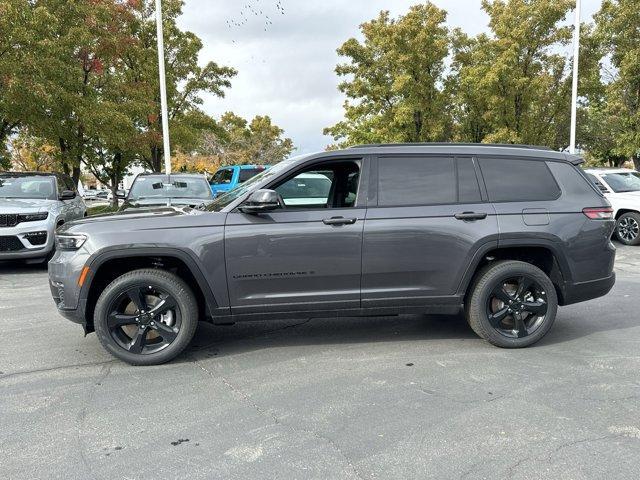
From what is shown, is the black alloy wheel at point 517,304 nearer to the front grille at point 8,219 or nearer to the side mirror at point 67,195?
the front grille at point 8,219

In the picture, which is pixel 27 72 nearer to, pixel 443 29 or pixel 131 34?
pixel 131 34

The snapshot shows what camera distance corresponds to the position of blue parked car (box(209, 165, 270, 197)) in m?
16.5

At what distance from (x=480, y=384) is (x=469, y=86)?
21.8m

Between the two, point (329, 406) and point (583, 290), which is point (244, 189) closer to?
point (329, 406)

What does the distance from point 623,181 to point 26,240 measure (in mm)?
12266

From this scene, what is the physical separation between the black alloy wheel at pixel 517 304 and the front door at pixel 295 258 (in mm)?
1272

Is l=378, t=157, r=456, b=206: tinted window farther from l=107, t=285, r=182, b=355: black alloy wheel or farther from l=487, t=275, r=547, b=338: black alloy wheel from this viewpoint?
l=107, t=285, r=182, b=355: black alloy wheel

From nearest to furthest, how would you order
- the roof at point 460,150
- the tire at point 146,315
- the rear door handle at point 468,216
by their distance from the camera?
the tire at point 146,315, the rear door handle at point 468,216, the roof at point 460,150

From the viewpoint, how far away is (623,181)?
11.5m

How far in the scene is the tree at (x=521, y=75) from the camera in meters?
19.8

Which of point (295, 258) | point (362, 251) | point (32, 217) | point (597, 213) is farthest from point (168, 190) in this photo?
point (597, 213)

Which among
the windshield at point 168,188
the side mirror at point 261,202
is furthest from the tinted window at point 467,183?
the windshield at point 168,188

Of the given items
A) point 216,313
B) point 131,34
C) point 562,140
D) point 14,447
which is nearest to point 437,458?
point 216,313

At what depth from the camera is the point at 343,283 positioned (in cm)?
432
